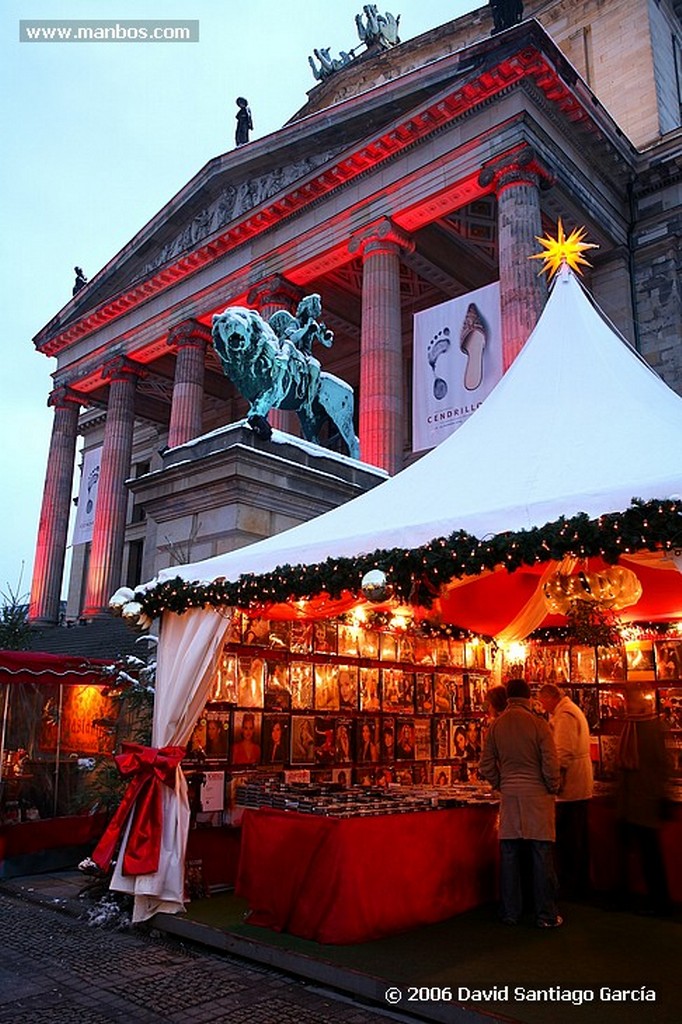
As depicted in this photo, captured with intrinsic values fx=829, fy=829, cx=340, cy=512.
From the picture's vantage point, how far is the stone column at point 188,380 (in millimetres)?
26641

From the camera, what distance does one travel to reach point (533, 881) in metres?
6.55

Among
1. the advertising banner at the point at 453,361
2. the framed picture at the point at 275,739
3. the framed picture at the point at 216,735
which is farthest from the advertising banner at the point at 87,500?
the framed picture at the point at 216,735

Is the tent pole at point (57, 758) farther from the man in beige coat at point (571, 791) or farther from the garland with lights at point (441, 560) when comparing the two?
the man in beige coat at point (571, 791)

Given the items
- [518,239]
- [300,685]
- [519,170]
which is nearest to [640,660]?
[300,685]

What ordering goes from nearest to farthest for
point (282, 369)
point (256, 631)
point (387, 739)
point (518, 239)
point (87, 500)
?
point (256, 631) → point (387, 739) → point (282, 369) → point (518, 239) → point (87, 500)

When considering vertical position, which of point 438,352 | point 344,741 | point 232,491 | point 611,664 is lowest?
point 344,741

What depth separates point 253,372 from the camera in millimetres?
13609

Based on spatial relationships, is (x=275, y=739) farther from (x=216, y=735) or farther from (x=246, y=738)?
(x=216, y=735)

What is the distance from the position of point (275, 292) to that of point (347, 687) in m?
18.5

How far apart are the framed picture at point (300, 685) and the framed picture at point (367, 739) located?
31.2 inches

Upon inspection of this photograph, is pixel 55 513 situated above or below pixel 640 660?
above

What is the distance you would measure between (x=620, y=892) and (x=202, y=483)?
339 inches

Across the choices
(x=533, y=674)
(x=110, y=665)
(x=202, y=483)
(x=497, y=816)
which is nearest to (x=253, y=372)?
(x=202, y=483)

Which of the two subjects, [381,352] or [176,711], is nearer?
[176,711]
